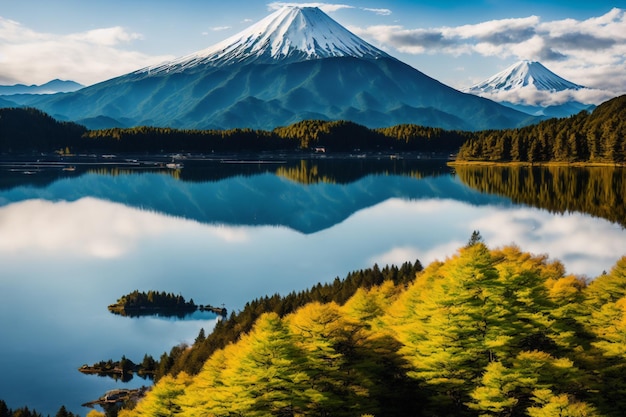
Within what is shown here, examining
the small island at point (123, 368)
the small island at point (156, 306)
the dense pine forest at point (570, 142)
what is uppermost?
the dense pine forest at point (570, 142)

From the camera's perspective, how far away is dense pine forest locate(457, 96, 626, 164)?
151750 mm

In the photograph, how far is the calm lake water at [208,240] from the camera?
1626 inches

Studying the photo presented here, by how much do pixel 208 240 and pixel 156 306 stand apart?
30.3m

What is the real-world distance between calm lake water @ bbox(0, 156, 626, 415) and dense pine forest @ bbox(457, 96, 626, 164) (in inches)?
564

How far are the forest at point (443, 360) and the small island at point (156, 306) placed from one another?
20.3 metres

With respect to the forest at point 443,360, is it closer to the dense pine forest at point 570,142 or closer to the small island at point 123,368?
the small island at point 123,368

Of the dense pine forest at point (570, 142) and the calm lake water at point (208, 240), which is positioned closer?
the calm lake water at point (208, 240)

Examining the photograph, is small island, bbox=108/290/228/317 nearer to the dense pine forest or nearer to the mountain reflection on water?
the mountain reflection on water

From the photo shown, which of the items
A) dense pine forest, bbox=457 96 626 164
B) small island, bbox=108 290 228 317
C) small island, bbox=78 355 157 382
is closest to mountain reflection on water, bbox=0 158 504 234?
dense pine forest, bbox=457 96 626 164

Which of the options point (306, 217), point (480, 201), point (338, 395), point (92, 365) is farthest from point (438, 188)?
point (338, 395)

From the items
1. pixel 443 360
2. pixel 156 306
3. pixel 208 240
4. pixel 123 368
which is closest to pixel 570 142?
pixel 208 240

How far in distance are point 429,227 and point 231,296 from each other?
3948 centimetres

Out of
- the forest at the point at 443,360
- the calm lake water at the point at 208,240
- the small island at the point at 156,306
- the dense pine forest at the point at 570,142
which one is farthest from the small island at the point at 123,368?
the dense pine forest at the point at 570,142

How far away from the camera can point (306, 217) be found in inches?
3861
